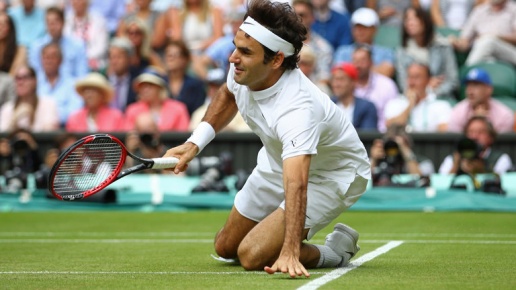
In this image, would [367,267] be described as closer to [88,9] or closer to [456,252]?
[456,252]

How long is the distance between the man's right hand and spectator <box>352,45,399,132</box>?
8.34 metres

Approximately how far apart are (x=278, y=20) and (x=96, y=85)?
9.60m

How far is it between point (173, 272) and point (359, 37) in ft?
32.5

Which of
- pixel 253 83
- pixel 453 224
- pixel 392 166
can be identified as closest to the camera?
pixel 253 83

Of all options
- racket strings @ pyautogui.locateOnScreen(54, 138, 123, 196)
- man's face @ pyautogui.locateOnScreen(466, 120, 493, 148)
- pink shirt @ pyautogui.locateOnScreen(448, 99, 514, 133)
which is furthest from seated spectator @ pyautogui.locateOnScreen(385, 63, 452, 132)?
racket strings @ pyautogui.locateOnScreen(54, 138, 123, 196)

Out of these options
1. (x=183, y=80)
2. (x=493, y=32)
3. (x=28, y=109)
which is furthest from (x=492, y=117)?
(x=28, y=109)

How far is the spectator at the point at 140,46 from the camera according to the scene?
1652 centimetres

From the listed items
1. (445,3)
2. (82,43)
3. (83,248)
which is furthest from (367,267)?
(82,43)

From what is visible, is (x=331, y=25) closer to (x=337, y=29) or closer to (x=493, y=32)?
(x=337, y=29)

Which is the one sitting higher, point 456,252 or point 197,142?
point 197,142

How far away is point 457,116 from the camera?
46.1 ft

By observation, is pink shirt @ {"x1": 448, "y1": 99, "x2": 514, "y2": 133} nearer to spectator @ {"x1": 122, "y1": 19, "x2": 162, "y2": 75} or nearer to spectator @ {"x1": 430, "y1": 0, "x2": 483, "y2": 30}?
spectator @ {"x1": 430, "y1": 0, "x2": 483, "y2": 30}

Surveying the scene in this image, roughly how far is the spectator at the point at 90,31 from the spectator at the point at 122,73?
2.94 feet

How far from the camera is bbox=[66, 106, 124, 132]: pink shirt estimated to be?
50.1ft
